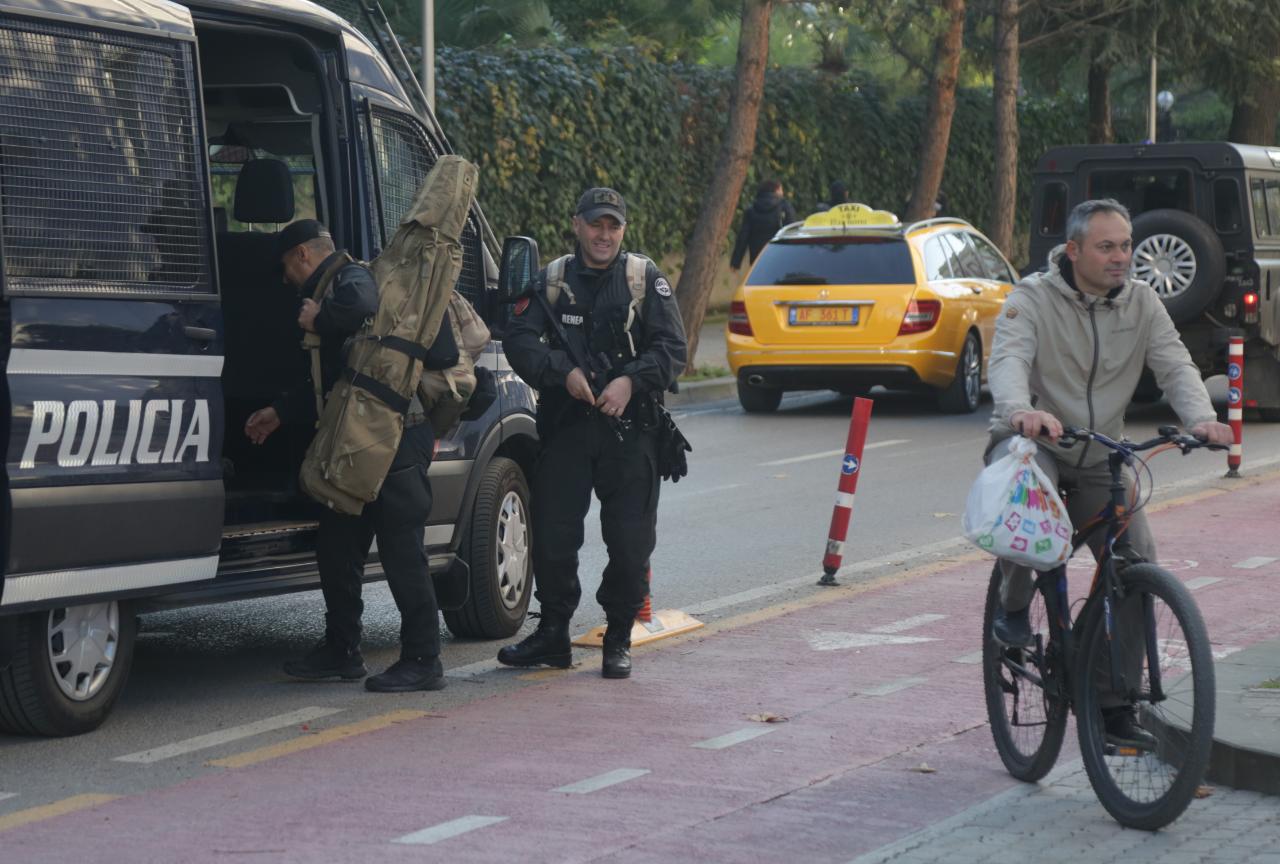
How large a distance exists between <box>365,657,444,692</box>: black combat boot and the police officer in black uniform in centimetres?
64

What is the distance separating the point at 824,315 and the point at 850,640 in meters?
10.1

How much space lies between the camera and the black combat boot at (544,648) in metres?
8.23

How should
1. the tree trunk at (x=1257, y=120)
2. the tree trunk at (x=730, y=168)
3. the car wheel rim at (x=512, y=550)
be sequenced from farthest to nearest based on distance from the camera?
the tree trunk at (x=1257, y=120)
the tree trunk at (x=730, y=168)
the car wheel rim at (x=512, y=550)

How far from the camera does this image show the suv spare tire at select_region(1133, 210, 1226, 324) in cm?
1755

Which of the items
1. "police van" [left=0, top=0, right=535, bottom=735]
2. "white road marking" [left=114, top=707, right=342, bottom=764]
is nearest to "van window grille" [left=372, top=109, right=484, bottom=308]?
"police van" [left=0, top=0, right=535, bottom=735]

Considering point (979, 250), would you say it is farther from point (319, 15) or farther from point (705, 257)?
point (319, 15)

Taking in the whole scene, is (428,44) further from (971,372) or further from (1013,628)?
(1013,628)

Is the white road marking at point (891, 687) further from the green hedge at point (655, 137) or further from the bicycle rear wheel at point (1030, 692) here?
the green hedge at point (655, 137)

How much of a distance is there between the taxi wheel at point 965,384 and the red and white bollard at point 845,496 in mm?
8569

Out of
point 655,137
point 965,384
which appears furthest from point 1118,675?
point 655,137

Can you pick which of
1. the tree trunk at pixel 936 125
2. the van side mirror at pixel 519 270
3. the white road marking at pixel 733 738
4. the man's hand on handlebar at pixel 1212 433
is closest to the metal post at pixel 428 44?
the tree trunk at pixel 936 125

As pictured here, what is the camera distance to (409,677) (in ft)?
25.5

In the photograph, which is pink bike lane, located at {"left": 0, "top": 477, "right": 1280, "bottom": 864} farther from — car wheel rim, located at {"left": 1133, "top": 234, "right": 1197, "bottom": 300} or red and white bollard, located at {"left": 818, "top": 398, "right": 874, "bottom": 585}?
car wheel rim, located at {"left": 1133, "top": 234, "right": 1197, "bottom": 300}

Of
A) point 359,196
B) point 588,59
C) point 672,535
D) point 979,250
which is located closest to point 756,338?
point 979,250
